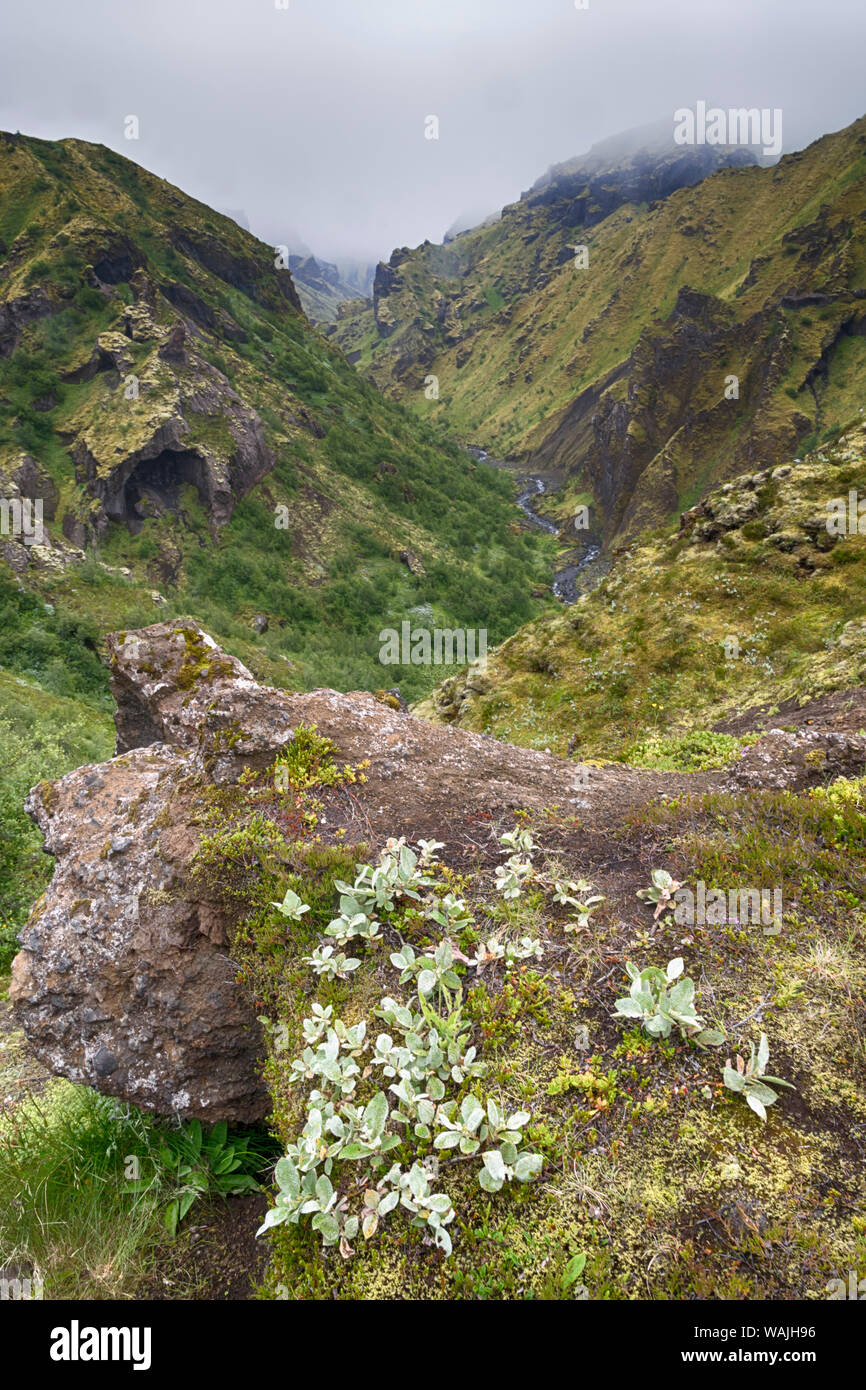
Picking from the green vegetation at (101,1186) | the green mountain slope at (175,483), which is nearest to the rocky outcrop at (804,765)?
the green vegetation at (101,1186)

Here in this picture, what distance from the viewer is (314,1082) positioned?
3.56 m

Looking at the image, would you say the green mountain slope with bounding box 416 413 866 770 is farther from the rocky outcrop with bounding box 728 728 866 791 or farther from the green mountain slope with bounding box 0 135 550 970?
the green mountain slope with bounding box 0 135 550 970

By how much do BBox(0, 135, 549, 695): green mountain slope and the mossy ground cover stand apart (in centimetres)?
3693

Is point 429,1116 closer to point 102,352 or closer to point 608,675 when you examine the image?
point 608,675

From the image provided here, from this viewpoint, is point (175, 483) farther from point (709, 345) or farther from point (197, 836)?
point (709, 345)

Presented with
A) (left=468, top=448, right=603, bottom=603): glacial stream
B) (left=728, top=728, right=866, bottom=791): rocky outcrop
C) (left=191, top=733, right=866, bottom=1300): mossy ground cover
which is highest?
(left=468, top=448, right=603, bottom=603): glacial stream

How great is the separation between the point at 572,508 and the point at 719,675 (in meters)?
101

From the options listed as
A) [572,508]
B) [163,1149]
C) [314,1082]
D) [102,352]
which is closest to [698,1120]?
[314,1082]

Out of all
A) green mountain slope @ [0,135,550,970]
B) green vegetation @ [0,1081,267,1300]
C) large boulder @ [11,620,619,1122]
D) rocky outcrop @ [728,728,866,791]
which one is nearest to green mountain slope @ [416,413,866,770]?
rocky outcrop @ [728,728,866,791]

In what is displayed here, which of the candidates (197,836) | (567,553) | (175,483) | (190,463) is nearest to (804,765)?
(197,836)

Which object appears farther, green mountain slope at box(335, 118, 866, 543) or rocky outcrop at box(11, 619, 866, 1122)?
green mountain slope at box(335, 118, 866, 543)

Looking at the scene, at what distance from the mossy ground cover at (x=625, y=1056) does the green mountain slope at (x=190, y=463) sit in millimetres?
36928

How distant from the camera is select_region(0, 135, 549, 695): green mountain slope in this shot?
165 feet

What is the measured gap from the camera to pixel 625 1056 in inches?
131
